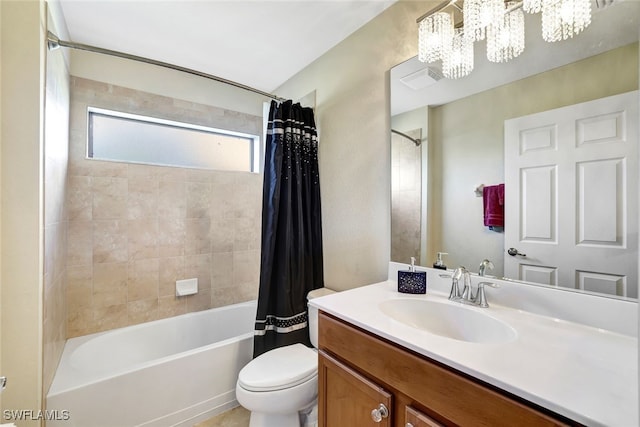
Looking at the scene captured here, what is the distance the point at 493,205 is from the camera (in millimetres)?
1139

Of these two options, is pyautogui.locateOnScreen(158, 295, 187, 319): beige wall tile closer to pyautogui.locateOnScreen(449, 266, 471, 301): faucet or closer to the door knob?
pyautogui.locateOnScreen(449, 266, 471, 301): faucet

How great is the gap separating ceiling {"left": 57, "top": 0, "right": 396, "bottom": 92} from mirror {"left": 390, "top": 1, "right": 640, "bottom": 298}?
586 mm

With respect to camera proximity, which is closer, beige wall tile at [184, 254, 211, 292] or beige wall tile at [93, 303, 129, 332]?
beige wall tile at [93, 303, 129, 332]

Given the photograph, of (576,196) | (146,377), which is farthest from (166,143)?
(576,196)

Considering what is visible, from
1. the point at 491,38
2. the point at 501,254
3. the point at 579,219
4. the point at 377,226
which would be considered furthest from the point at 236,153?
the point at 579,219

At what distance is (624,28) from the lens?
2.86ft

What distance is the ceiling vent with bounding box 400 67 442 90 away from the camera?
1.34 m

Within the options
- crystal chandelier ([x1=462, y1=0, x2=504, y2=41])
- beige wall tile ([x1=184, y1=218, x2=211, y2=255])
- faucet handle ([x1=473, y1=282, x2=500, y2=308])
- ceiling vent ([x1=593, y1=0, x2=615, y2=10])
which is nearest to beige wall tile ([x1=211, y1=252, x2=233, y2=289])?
beige wall tile ([x1=184, y1=218, x2=211, y2=255])

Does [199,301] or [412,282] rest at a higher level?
[412,282]

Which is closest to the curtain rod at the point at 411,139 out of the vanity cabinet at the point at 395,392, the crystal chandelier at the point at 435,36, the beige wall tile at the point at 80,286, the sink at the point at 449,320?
the crystal chandelier at the point at 435,36

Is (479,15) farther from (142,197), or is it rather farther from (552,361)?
(142,197)

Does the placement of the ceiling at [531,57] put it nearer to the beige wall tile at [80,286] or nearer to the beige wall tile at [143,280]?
the beige wall tile at [143,280]

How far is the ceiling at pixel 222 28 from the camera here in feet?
5.02

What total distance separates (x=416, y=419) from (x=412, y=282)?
602mm
